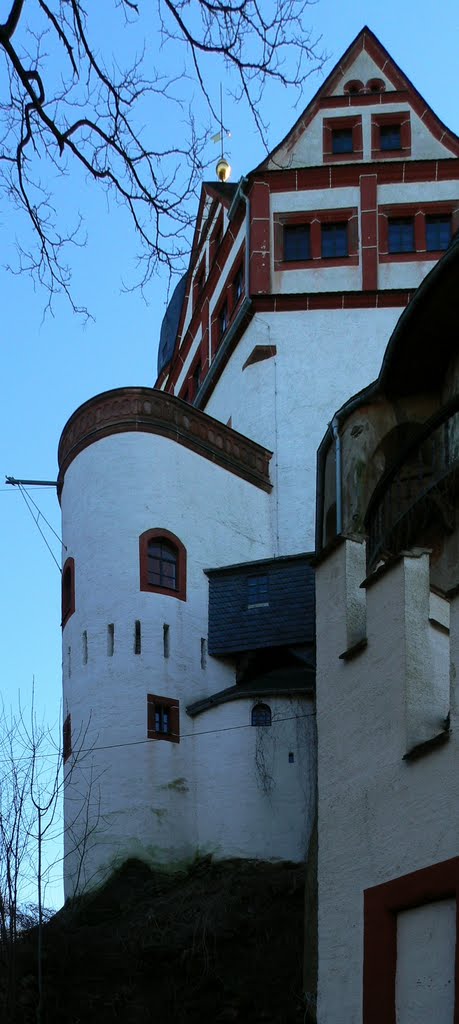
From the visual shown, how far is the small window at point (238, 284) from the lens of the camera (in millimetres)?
39219

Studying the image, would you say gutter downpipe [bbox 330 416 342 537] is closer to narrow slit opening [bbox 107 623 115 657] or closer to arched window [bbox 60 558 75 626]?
narrow slit opening [bbox 107 623 115 657]

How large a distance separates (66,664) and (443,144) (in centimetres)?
1644

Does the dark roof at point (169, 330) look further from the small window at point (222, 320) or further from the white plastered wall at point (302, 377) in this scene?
the white plastered wall at point (302, 377)

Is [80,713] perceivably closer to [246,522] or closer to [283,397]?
[246,522]

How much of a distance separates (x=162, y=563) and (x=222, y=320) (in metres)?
10.5

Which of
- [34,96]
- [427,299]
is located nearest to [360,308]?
[427,299]

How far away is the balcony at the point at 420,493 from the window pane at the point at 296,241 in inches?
790

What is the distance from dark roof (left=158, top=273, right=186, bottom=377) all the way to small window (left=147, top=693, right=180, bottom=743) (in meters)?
21.4

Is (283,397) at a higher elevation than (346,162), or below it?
below

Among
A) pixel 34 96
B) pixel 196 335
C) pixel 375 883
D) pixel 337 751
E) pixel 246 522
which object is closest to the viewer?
pixel 34 96

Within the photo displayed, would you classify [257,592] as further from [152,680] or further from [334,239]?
[334,239]

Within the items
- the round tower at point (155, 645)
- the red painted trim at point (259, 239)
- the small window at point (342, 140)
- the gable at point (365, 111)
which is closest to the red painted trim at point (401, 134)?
the gable at point (365, 111)

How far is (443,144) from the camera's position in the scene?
39.9 metres

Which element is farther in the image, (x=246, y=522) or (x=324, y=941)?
(x=246, y=522)
